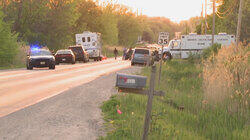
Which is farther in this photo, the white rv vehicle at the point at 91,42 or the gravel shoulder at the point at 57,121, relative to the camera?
the white rv vehicle at the point at 91,42

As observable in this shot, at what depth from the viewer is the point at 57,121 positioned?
26.5 feet

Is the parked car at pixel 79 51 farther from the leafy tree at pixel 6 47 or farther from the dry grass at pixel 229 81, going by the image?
the dry grass at pixel 229 81

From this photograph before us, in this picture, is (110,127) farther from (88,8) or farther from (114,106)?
(88,8)

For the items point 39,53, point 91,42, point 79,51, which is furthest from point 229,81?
point 91,42

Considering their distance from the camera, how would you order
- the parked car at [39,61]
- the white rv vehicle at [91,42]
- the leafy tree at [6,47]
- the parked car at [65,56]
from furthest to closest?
the white rv vehicle at [91,42]
the parked car at [65,56]
the leafy tree at [6,47]
the parked car at [39,61]

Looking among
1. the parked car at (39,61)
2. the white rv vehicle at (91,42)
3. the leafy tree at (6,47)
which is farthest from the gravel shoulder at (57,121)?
the white rv vehicle at (91,42)

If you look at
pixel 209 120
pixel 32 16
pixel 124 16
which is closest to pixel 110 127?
pixel 209 120

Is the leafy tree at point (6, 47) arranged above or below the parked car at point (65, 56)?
above

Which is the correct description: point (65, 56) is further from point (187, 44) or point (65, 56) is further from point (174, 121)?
point (174, 121)

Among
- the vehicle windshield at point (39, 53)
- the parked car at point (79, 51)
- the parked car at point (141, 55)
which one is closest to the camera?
the vehicle windshield at point (39, 53)

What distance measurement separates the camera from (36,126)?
24.8 feet

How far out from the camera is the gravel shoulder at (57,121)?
6.93 metres

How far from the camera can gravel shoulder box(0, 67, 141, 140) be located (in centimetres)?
693

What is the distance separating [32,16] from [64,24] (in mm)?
5584
